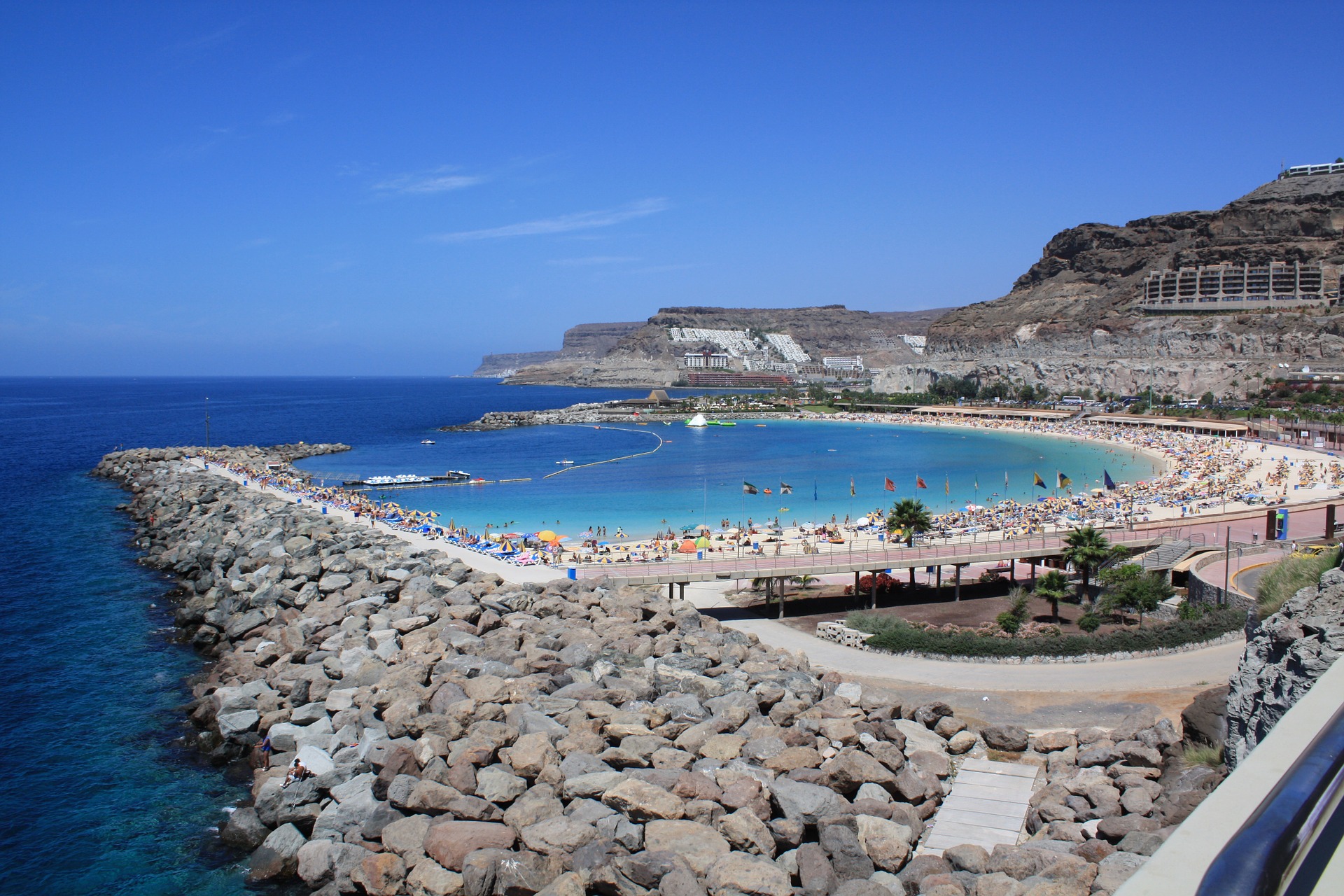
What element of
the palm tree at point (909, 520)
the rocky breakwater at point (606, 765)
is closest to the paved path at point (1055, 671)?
the rocky breakwater at point (606, 765)

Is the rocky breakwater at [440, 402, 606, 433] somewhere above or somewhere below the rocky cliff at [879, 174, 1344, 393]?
below

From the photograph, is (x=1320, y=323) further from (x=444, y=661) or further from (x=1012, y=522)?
(x=444, y=661)

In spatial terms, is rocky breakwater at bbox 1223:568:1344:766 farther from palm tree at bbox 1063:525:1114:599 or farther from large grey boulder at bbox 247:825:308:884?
palm tree at bbox 1063:525:1114:599

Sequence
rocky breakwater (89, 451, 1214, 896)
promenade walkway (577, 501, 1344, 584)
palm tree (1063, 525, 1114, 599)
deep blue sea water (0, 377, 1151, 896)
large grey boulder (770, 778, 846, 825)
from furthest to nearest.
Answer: promenade walkway (577, 501, 1344, 584) → palm tree (1063, 525, 1114, 599) → deep blue sea water (0, 377, 1151, 896) → large grey boulder (770, 778, 846, 825) → rocky breakwater (89, 451, 1214, 896)

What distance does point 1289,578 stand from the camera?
1423 cm

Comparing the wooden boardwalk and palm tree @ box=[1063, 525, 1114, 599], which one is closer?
the wooden boardwalk

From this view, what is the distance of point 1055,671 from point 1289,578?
5917 mm

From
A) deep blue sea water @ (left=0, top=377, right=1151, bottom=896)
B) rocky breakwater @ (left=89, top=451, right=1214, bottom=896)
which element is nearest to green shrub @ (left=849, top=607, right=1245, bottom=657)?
rocky breakwater @ (left=89, top=451, right=1214, bottom=896)

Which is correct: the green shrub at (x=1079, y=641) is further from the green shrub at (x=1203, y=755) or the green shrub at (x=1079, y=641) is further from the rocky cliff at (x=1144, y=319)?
the rocky cliff at (x=1144, y=319)

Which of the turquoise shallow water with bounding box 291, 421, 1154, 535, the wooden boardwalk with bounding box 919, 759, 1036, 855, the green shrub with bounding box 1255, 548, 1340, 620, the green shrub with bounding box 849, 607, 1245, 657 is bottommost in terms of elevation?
the turquoise shallow water with bounding box 291, 421, 1154, 535

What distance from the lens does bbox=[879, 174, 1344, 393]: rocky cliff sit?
99.0 m

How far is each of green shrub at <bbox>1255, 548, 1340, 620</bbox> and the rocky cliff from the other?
9559 cm

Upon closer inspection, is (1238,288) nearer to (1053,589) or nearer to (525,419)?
(525,419)

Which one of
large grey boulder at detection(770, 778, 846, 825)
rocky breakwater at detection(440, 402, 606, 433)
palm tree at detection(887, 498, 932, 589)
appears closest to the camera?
large grey boulder at detection(770, 778, 846, 825)
